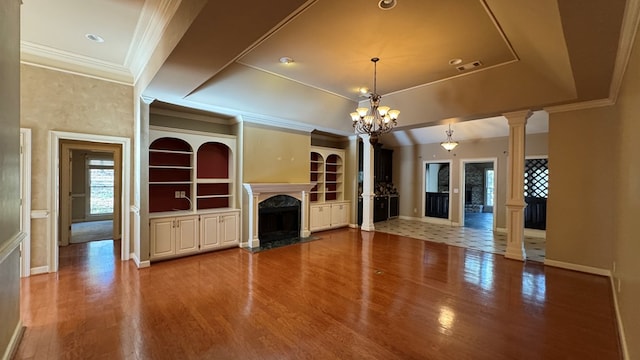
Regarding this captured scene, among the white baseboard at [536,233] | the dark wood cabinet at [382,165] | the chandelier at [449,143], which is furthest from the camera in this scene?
the dark wood cabinet at [382,165]

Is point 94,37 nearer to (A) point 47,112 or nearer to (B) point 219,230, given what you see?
(A) point 47,112

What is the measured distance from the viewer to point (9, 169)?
209cm

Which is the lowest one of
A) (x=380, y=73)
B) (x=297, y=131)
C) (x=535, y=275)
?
(x=535, y=275)

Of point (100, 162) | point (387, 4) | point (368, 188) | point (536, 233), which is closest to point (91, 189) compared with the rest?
point (100, 162)

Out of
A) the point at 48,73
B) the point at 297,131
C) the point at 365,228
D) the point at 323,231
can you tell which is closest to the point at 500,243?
the point at 365,228

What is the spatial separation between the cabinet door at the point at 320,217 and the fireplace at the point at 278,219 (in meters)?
0.64

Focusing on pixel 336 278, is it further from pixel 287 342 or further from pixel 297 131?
pixel 297 131

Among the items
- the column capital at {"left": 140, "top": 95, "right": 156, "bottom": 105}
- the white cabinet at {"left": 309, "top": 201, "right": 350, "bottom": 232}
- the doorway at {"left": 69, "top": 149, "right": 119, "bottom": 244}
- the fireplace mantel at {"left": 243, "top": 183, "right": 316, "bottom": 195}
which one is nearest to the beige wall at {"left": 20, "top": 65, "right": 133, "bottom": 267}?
the column capital at {"left": 140, "top": 95, "right": 156, "bottom": 105}

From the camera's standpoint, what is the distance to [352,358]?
7.13 feet

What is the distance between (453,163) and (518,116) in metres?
3.87

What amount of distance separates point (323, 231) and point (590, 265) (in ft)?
17.3

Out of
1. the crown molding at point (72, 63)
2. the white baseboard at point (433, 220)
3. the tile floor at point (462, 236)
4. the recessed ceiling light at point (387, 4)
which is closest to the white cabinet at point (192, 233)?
the crown molding at point (72, 63)

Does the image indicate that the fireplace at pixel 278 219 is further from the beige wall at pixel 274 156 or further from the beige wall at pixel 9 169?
the beige wall at pixel 9 169

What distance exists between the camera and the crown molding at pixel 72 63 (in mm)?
3705
